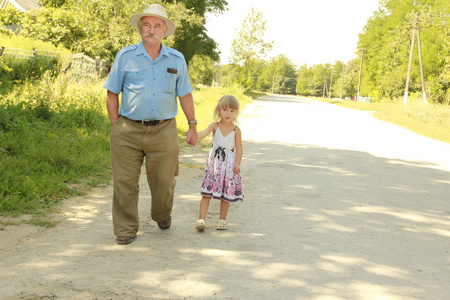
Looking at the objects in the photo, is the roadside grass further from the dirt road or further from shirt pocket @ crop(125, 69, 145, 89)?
shirt pocket @ crop(125, 69, 145, 89)

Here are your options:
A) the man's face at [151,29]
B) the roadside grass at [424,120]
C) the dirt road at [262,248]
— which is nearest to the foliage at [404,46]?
the roadside grass at [424,120]

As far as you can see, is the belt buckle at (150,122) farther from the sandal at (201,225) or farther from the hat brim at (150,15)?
the sandal at (201,225)

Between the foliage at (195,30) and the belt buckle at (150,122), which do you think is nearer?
the belt buckle at (150,122)

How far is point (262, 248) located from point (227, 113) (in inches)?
61.8

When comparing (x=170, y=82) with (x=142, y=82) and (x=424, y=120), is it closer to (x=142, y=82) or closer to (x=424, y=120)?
(x=142, y=82)

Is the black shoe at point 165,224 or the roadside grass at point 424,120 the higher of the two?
the roadside grass at point 424,120

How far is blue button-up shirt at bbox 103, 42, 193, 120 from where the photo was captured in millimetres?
4576

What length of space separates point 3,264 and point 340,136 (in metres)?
13.5

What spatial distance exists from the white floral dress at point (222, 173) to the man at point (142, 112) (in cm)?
66

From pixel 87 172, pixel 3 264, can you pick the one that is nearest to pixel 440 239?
pixel 3 264

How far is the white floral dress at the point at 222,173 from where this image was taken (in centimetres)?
534

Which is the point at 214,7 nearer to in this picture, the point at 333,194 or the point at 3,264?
the point at 333,194

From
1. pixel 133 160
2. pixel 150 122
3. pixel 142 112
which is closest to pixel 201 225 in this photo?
pixel 133 160

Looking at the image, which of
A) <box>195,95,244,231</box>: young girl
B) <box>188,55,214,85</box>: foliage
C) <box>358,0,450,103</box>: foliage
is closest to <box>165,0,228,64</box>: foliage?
<box>188,55,214,85</box>: foliage
